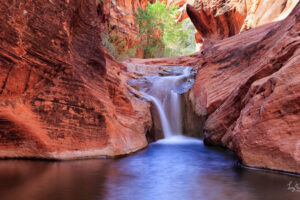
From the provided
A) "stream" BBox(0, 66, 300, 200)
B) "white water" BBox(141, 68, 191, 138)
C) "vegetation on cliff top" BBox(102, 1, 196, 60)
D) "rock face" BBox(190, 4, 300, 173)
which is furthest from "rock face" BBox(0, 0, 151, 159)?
"vegetation on cliff top" BBox(102, 1, 196, 60)

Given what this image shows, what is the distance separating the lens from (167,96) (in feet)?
33.2

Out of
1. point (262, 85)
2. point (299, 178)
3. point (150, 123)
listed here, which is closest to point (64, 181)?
point (299, 178)

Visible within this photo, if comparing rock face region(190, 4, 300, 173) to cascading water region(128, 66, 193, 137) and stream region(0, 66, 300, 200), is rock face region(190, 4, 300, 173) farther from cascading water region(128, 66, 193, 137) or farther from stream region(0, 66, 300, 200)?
cascading water region(128, 66, 193, 137)

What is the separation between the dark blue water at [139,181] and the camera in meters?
2.89

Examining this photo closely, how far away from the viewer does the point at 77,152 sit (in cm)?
484

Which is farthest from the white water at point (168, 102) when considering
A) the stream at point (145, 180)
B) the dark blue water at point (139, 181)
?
the dark blue water at point (139, 181)

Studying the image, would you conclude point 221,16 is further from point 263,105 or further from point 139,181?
point 139,181

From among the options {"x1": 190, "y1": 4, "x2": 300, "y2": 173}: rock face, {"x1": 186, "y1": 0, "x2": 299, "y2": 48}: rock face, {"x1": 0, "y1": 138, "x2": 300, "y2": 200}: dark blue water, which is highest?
{"x1": 186, "y1": 0, "x2": 299, "y2": 48}: rock face

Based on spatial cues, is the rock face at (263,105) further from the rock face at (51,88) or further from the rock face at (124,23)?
the rock face at (124,23)

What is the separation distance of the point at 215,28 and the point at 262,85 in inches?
723

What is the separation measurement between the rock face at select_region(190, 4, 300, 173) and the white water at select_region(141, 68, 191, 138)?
1763 millimetres

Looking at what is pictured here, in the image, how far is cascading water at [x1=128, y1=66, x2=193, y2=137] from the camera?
369 inches

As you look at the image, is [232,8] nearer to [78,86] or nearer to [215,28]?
[215,28]

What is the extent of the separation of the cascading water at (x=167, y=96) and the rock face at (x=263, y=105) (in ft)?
5.85
